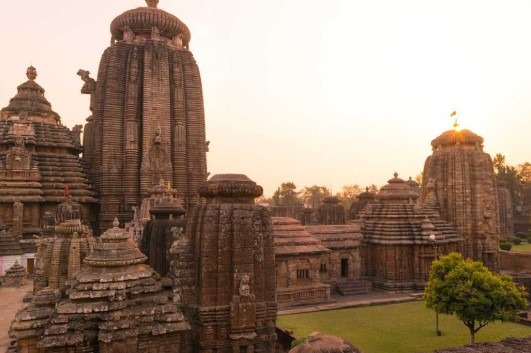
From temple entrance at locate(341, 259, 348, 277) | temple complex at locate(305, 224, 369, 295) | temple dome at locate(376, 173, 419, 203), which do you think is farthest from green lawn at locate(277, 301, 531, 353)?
temple dome at locate(376, 173, 419, 203)

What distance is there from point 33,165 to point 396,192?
2667cm

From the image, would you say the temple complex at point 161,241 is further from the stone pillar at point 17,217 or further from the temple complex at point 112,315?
the stone pillar at point 17,217

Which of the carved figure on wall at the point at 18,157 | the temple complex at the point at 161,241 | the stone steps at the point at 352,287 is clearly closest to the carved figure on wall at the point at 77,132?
the carved figure on wall at the point at 18,157

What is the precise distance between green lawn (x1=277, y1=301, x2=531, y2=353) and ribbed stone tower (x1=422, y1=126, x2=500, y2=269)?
1330cm

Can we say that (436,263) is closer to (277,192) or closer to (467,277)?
(467,277)

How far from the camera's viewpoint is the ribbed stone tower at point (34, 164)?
27219 mm

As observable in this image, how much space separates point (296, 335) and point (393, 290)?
12.6 metres

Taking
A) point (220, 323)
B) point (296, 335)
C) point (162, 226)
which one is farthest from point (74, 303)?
point (296, 335)

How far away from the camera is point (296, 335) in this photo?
606 inches

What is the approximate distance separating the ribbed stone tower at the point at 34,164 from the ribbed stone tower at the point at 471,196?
28.0m

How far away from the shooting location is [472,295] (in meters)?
14.4

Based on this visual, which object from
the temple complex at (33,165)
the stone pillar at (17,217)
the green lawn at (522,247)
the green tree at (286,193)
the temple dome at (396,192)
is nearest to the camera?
the stone pillar at (17,217)

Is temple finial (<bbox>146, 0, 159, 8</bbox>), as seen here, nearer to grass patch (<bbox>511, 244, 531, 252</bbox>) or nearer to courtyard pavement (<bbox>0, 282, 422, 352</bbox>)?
courtyard pavement (<bbox>0, 282, 422, 352</bbox>)

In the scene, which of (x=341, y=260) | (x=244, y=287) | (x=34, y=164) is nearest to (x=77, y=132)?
(x=34, y=164)
